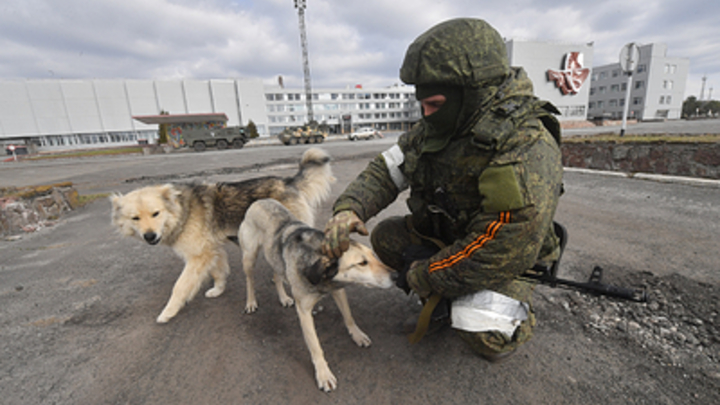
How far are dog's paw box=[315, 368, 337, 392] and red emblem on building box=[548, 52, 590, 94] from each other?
4987cm

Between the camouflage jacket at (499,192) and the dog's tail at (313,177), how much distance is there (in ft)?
6.71

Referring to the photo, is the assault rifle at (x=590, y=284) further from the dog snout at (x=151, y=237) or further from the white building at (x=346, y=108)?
the white building at (x=346, y=108)

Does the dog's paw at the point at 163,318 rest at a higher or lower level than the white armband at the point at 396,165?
lower

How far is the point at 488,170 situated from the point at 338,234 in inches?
39.5

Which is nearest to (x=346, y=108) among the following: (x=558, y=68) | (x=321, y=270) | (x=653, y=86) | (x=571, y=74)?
(x=558, y=68)

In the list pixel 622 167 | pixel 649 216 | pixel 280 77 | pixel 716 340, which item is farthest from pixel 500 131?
pixel 280 77

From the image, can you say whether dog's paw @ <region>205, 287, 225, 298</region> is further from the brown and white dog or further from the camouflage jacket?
the camouflage jacket

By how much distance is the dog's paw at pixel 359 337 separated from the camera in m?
2.15

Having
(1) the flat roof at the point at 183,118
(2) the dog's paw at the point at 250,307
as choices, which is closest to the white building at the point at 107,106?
(1) the flat roof at the point at 183,118

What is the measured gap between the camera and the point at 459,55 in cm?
162

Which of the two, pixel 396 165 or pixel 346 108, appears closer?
pixel 396 165

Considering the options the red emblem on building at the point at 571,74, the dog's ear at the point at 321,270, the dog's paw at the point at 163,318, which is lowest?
the dog's paw at the point at 163,318

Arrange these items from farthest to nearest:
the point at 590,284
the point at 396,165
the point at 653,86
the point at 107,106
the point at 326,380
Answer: the point at 653,86 → the point at 107,106 → the point at 396,165 → the point at 326,380 → the point at 590,284

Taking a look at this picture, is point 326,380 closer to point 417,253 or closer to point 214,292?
point 417,253
